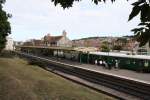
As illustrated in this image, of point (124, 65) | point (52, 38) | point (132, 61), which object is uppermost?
point (52, 38)

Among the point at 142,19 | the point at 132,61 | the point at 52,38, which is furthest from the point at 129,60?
the point at 52,38

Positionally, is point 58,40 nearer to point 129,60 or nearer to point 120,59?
point 120,59

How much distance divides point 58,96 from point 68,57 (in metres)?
62.4

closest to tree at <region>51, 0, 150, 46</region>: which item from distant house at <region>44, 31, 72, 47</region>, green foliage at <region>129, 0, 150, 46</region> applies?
green foliage at <region>129, 0, 150, 46</region>

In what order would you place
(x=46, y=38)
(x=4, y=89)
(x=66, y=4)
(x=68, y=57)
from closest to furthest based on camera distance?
1. (x=66, y=4)
2. (x=4, y=89)
3. (x=68, y=57)
4. (x=46, y=38)

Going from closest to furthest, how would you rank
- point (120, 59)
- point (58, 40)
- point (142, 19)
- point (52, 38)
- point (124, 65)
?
point (142, 19) < point (124, 65) < point (120, 59) < point (58, 40) < point (52, 38)

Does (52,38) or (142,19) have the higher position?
(52,38)

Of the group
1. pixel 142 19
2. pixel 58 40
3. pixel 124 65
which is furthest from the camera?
pixel 58 40

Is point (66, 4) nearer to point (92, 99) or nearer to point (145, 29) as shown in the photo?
point (145, 29)

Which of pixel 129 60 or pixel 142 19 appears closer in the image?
pixel 142 19

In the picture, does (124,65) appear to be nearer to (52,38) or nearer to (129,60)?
(129,60)

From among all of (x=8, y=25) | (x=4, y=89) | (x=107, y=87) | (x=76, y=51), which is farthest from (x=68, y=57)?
(x=4, y=89)

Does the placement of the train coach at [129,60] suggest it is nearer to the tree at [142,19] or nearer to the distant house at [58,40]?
the tree at [142,19]

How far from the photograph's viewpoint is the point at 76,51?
2997 inches
